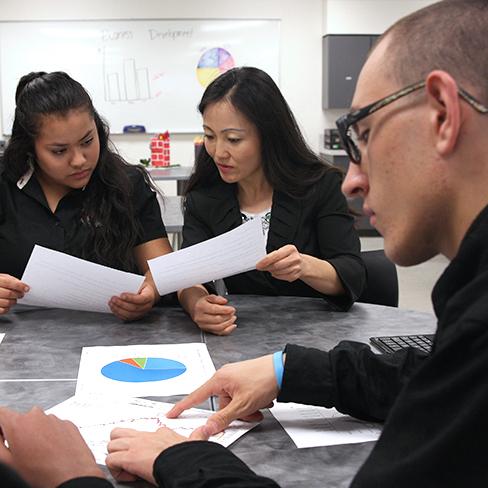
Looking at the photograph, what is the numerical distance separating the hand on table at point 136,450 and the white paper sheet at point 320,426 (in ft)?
0.51

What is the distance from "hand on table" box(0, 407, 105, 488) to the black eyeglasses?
1.68 feet

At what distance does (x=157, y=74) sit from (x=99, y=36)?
63 cm

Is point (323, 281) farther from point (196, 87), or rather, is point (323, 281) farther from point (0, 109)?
point (0, 109)

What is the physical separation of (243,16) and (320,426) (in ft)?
19.2

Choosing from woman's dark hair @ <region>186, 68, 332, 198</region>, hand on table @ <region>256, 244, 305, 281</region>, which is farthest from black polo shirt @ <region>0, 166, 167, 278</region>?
hand on table @ <region>256, 244, 305, 281</region>

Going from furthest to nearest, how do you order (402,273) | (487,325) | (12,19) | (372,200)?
(12,19)
(402,273)
(372,200)
(487,325)

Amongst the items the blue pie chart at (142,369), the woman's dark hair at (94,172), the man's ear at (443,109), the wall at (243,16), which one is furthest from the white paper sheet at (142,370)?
the wall at (243,16)

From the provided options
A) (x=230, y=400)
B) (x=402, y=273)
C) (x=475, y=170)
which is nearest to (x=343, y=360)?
(x=230, y=400)

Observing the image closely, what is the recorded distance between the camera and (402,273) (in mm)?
4922

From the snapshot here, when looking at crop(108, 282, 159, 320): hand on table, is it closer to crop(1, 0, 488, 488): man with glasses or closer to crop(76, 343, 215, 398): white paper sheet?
crop(76, 343, 215, 398): white paper sheet

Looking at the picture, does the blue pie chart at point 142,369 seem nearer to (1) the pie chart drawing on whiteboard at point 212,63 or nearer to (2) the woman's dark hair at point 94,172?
(2) the woman's dark hair at point 94,172

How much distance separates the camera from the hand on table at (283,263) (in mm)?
1497

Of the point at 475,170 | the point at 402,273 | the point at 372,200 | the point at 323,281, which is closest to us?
the point at 475,170

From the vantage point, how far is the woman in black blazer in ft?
6.16
